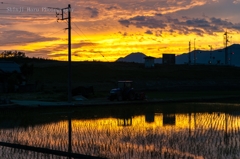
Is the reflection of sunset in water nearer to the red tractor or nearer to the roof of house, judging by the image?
the red tractor

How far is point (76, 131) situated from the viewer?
20.3 m

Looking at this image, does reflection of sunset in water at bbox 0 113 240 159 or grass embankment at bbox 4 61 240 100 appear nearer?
reflection of sunset in water at bbox 0 113 240 159

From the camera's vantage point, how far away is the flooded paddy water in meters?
14.4

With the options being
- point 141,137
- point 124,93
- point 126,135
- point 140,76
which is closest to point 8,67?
point 124,93

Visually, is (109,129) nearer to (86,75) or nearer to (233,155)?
(233,155)

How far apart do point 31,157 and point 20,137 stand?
477 cm

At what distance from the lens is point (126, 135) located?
18.8 metres

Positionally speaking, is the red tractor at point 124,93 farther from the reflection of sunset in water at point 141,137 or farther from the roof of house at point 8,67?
the roof of house at point 8,67

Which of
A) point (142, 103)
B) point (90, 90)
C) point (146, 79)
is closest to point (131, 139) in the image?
point (142, 103)

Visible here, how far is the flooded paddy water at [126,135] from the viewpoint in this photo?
14.4 m

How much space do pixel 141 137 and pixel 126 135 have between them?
903mm

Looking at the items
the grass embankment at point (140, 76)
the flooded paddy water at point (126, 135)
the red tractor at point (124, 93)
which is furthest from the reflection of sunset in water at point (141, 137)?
the grass embankment at point (140, 76)

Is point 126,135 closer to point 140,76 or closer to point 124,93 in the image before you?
point 124,93

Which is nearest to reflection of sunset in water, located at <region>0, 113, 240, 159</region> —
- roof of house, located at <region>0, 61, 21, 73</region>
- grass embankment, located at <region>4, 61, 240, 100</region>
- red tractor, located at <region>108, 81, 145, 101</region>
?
red tractor, located at <region>108, 81, 145, 101</region>
